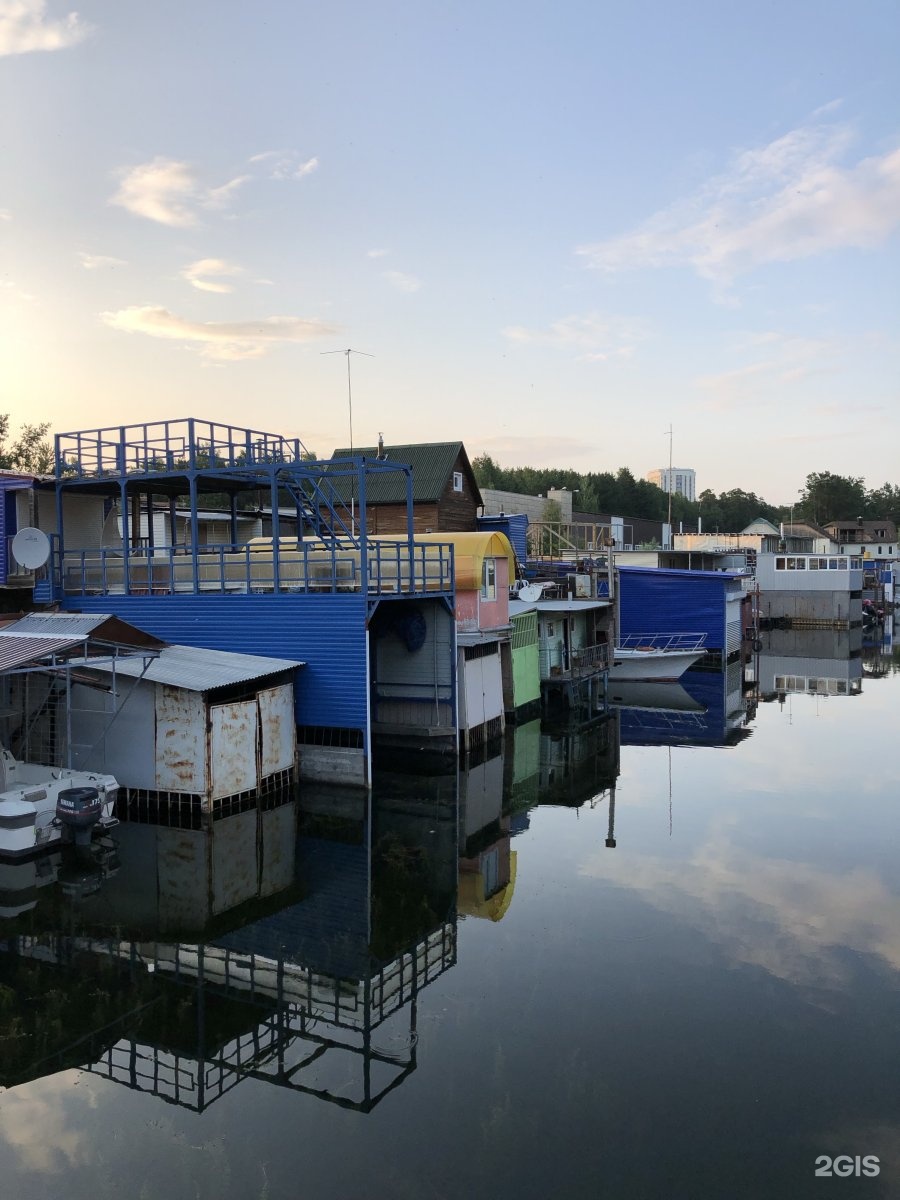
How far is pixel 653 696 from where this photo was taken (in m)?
35.1

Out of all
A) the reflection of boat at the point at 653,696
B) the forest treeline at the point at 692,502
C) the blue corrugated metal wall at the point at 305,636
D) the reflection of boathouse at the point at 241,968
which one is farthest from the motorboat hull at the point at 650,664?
the forest treeline at the point at 692,502

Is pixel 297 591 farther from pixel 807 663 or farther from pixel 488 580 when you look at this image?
pixel 807 663

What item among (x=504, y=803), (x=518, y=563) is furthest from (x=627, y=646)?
(x=504, y=803)

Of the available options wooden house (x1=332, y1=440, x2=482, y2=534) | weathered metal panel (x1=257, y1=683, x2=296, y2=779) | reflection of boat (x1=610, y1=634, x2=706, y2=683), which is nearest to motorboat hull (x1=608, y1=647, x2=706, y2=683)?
reflection of boat (x1=610, y1=634, x2=706, y2=683)

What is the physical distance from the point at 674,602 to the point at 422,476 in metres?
14.0

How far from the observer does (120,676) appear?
710 inches

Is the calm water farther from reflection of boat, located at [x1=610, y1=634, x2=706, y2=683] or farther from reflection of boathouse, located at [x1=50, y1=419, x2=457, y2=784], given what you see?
reflection of boat, located at [x1=610, y1=634, x2=706, y2=683]

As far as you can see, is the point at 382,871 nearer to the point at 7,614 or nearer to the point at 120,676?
the point at 120,676

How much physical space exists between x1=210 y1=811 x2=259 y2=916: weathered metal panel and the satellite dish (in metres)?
8.99

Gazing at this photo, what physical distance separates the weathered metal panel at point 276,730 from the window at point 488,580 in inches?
297

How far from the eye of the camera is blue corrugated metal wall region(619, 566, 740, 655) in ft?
142

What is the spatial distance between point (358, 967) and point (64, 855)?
6.63 meters

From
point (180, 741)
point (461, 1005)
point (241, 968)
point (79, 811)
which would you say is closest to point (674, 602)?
point (180, 741)

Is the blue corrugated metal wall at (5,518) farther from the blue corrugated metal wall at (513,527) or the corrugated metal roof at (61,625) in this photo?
the blue corrugated metal wall at (513,527)
